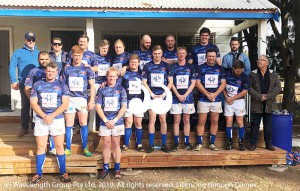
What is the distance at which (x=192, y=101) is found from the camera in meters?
5.14

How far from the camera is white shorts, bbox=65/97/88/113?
4664 millimetres

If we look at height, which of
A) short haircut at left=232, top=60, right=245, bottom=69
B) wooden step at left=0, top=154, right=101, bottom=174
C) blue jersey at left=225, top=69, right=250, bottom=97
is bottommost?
wooden step at left=0, top=154, right=101, bottom=174

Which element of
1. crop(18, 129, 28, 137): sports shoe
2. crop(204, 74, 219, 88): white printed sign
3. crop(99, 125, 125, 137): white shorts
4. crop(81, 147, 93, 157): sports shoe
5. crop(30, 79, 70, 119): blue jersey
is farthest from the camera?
crop(18, 129, 28, 137): sports shoe

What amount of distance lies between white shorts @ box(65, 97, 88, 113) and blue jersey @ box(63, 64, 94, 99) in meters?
0.06

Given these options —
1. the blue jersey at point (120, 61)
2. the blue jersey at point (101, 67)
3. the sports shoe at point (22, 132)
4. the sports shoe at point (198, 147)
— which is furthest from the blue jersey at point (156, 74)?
the sports shoe at point (22, 132)

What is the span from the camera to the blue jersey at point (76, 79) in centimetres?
466

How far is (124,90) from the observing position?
461 cm

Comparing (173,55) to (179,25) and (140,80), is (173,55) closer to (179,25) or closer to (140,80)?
(140,80)

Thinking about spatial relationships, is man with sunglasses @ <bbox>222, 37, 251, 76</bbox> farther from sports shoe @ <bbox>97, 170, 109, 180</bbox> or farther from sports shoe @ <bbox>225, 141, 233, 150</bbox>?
sports shoe @ <bbox>97, 170, 109, 180</bbox>

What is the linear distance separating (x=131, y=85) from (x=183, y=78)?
841mm

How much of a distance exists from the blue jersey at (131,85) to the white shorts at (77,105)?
0.68 m

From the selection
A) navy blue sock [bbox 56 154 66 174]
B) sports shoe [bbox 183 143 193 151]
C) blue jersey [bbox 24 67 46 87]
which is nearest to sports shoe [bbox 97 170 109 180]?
navy blue sock [bbox 56 154 66 174]

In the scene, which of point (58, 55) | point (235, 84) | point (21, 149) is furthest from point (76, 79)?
point (235, 84)

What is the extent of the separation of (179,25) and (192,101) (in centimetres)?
339
